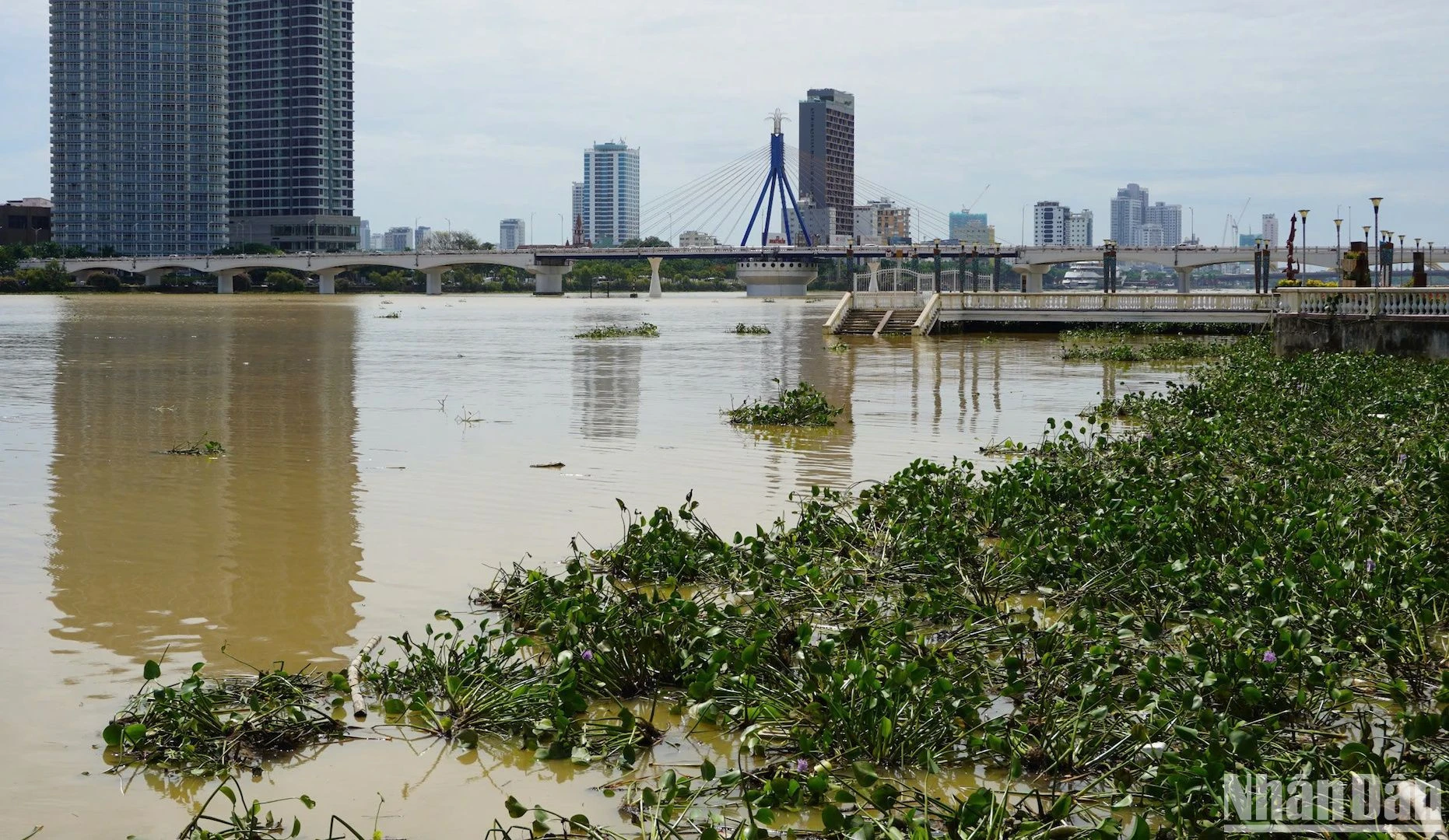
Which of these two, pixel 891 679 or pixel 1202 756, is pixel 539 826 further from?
pixel 1202 756

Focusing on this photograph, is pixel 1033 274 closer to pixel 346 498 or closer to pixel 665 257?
pixel 665 257

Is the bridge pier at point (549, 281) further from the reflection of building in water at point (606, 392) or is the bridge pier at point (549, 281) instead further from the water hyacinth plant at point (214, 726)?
the water hyacinth plant at point (214, 726)

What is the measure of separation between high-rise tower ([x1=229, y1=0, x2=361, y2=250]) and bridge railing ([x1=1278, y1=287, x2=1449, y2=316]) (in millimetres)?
179887

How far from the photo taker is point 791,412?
18750 mm

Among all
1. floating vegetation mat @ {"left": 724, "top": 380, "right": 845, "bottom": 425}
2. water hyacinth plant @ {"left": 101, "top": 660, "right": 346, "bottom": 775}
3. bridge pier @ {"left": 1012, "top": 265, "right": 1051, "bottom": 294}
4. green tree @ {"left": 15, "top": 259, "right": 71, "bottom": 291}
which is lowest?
water hyacinth plant @ {"left": 101, "top": 660, "right": 346, "bottom": 775}

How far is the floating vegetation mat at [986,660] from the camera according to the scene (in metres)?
5.05

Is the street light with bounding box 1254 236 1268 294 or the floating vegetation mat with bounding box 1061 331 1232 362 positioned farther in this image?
the street light with bounding box 1254 236 1268 294

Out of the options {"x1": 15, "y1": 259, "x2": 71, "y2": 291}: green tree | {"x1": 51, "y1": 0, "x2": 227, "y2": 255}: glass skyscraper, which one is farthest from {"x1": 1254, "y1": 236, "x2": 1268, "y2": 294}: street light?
{"x1": 51, "y1": 0, "x2": 227, "y2": 255}: glass skyscraper

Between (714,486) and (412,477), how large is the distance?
2.98m

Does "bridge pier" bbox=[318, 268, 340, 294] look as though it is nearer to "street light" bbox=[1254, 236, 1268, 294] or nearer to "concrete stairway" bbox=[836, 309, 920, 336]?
"concrete stairway" bbox=[836, 309, 920, 336]

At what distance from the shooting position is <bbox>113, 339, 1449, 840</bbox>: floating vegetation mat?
5.05m

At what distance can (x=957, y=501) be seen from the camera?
10766 mm

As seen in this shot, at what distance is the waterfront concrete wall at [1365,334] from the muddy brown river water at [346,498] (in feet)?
11.6

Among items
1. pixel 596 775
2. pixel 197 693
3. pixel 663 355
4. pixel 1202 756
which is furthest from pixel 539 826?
pixel 663 355
